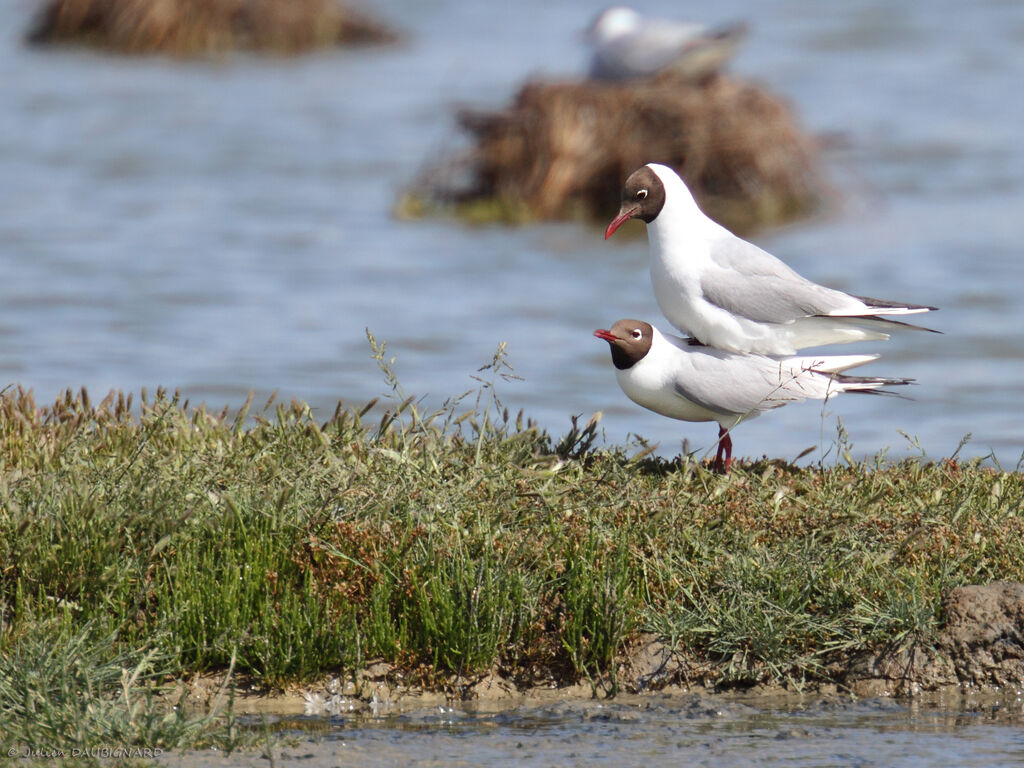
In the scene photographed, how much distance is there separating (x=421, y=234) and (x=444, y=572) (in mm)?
11672

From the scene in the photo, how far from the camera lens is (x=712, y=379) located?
6.24 metres

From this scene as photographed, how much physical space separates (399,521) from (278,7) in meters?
24.9

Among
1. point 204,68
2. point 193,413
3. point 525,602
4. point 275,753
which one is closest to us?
point 275,753

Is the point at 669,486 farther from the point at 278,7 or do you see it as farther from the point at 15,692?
the point at 278,7

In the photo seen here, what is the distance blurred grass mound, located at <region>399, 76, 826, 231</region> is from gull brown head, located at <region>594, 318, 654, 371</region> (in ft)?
32.1

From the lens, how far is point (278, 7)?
94.4ft

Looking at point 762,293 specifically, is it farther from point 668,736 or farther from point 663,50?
point 663,50

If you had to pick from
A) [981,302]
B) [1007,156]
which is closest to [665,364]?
[981,302]

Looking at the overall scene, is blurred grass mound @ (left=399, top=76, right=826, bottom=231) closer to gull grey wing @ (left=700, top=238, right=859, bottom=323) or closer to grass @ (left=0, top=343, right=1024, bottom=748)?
gull grey wing @ (left=700, top=238, right=859, bottom=323)

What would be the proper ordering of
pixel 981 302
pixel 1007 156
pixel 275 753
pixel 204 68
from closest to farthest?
1. pixel 275 753
2. pixel 981 302
3. pixel 1007 156
4. pixel 204 68

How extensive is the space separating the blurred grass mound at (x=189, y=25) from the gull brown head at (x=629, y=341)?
2330cm

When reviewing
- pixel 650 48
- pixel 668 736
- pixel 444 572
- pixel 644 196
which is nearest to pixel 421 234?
pixel 650 48

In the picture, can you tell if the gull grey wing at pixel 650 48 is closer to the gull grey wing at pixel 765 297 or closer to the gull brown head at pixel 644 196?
the gull brown head at pixel 644 196

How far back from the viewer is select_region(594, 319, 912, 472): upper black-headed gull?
6242 millimetres
